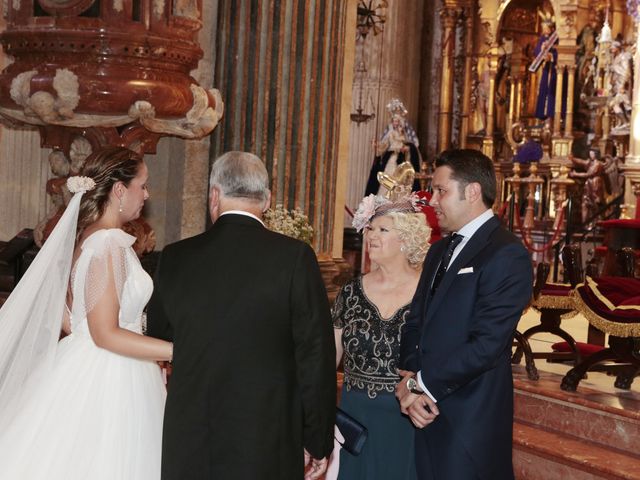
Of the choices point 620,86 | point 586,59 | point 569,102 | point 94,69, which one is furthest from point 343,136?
point 586,59

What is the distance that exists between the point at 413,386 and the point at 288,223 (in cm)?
315

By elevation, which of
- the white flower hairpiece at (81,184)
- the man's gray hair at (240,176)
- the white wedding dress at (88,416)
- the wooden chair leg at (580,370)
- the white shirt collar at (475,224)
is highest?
the man's gray hair at (240,176)

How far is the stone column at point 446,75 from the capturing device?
19.2m

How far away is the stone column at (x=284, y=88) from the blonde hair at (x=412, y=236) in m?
3.19

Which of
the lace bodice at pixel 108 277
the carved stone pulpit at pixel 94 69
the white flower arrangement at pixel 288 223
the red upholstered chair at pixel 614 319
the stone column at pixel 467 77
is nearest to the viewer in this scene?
the lace bodice at pixel 108 277

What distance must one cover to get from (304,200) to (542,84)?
1221 centimetres

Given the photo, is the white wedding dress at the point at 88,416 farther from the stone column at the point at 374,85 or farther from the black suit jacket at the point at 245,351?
the stone column at the point at 374,85

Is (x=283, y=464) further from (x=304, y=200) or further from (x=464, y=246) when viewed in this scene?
(x=304, y=200)

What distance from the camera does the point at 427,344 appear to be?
392 centimetres

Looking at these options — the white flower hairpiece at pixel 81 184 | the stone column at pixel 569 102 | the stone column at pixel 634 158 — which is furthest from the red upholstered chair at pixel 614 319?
the stone column at pixel 569 102

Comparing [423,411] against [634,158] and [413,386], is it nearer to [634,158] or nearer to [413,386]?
[413,386]

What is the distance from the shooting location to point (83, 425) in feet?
13.0

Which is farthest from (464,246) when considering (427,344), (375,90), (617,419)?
(375,90)

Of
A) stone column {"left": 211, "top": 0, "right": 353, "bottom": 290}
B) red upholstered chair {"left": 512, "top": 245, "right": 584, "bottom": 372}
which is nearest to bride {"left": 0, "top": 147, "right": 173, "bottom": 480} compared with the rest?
stone column {"left": 211, "top": 0, "right": 353, "bottom": 290}
